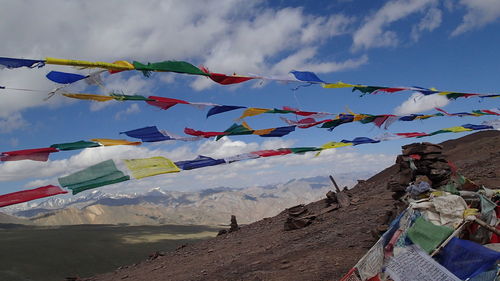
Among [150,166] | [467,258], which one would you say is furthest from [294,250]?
[150,166]

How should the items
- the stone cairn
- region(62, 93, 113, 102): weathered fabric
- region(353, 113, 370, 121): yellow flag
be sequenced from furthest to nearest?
the stone cairn < region(353, 113, 370, 121): yellow flag < region(62, 93, 113, 102): weathered fabric

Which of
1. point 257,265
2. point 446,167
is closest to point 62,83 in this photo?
point 257,265

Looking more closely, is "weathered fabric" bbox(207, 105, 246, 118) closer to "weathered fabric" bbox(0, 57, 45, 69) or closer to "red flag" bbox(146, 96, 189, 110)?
"red flag" bbox(146, 96, 189, 110)

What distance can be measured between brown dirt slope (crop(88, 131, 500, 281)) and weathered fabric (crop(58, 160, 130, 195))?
602 centimetres

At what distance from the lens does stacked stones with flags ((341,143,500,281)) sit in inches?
188

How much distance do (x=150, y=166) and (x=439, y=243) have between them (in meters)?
4.62

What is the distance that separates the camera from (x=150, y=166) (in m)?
5.32

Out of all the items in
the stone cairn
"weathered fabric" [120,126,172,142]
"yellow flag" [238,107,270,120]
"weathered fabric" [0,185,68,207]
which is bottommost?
the stone cairn

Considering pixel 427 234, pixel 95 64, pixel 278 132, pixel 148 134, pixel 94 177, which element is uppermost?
pixel 95 64

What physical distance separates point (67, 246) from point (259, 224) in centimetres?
4004

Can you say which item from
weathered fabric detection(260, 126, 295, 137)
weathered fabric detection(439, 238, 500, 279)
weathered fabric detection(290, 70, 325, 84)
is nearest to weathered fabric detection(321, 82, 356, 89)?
weathered fabric detection(290, 70, 325, 84)

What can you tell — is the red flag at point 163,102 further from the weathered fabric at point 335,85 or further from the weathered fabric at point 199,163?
the weathered fabric at point 335,85

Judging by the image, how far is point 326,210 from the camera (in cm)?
1959

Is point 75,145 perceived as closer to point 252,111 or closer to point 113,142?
point 113,142
